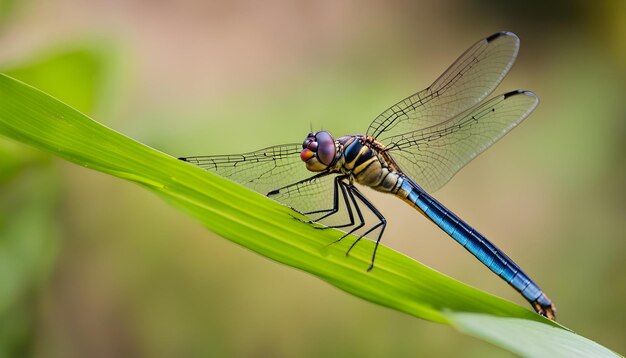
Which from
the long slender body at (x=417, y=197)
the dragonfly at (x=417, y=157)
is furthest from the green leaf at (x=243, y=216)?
the long slender body at (x=417, y=197)

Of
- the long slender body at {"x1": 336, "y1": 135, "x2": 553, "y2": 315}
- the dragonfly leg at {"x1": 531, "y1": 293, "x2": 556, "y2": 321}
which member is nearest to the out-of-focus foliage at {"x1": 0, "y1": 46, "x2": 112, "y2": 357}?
the long slender body at {"x1": 336, "y1": 135, "x2": 553, "y2": 315}

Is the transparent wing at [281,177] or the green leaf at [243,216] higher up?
the transparent wing at [281,177]

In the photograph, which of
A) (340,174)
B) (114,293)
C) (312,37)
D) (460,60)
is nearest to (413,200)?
(340,174)

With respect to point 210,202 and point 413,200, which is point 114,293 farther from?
point 210,202

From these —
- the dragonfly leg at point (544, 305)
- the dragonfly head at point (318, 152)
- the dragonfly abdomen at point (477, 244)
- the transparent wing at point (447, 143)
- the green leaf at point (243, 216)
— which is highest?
the transparent wing at point (447, 143)

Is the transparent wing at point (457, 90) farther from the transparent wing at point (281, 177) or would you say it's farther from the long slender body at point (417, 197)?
the transparent wing at point (281, 177)

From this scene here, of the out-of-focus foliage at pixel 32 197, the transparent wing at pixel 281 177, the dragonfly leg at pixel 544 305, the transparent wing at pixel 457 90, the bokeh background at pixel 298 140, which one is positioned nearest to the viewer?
the transparent wing at pixel 281 177

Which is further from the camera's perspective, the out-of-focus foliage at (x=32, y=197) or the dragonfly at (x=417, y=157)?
Answer: the out-of-focus foliage at (x=32, y=197)
